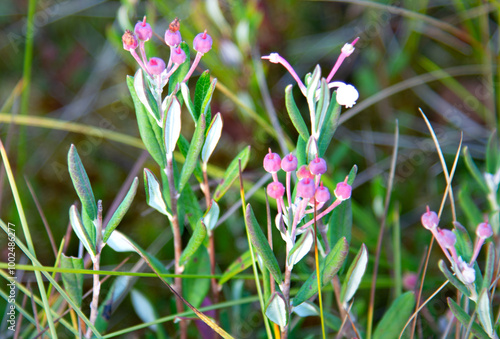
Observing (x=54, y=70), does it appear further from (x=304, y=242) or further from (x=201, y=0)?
(x=304, y=242)

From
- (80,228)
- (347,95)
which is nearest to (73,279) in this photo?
(80,228)

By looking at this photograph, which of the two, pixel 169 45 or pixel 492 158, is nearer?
pixel 169 45

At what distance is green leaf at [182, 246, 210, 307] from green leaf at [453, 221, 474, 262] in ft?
1.52

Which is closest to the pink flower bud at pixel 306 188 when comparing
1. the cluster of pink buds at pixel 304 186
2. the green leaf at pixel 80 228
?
the cluster of pink buds at pixel 304 186

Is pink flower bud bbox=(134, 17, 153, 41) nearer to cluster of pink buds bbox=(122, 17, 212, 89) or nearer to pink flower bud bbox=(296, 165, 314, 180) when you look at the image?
cluster of pink buds bbox=(122, 17, 212, 89)

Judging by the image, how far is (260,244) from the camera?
727 mm

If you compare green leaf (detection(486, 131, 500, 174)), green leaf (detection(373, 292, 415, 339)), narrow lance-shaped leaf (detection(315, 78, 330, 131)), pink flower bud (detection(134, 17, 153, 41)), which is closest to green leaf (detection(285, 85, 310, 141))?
narrow lance-shaped leaf (detection(315, 78, 330, 131))

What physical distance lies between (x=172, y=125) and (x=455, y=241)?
481 millimetres

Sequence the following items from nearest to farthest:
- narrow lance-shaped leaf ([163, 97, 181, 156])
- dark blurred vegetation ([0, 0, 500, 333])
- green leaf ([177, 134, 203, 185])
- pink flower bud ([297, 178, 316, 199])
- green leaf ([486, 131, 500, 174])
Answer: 1. pink flower bud ([297, 178, 316, 199])
2. narrow lance-shaped leaf ([163, 97, 181, 156])
3. green leaf ([177, 134, 203, 185])
4. green leaf ([486, 131, 500, 174])
5. dark blurred vegetation ([0, 0, 500, 333])

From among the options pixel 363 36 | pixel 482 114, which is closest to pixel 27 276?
pixel 363 36

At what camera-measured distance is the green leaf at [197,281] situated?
953mm

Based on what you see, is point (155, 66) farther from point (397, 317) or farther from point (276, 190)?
point (397, 317)

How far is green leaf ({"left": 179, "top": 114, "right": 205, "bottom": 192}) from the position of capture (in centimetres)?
75

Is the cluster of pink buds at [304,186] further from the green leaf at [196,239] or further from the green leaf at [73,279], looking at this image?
the green leaf at [73,279]
